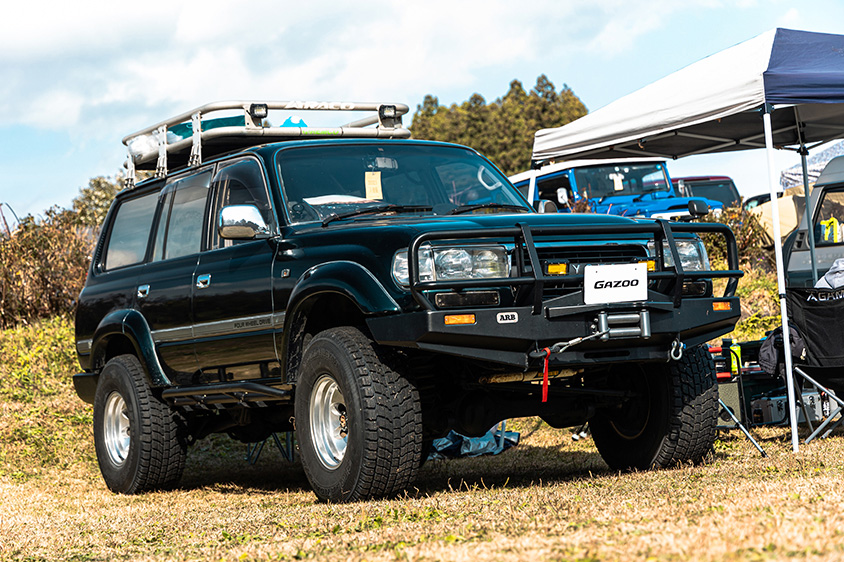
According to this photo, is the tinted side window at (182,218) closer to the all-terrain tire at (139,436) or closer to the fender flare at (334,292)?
the all-terrain tire at (139,436)

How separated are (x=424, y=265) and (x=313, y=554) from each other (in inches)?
62.9

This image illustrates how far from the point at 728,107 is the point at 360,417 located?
360cm

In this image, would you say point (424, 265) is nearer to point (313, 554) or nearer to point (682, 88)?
point (313, 554)

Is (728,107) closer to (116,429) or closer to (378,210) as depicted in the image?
(378,210)

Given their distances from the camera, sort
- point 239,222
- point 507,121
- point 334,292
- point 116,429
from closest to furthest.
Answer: point 334,292, point 239,222, point 116,429, point 507,121

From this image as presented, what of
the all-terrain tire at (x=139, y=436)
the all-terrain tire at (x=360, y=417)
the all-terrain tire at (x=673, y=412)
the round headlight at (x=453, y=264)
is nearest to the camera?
the round headlight at (x=453, y=264)

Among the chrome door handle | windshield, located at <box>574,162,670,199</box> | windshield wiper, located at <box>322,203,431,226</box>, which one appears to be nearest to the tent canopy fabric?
windshield wiper, located at <box>322,203,431,226</box>

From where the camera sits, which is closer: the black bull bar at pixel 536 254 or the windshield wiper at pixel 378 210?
the black bull bar at pixel 536 254

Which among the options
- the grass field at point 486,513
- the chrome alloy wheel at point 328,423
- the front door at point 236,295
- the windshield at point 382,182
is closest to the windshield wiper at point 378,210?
the windshield at point 382,182

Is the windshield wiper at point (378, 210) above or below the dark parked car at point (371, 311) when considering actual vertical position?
above

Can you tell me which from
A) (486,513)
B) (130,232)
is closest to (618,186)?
(130,232)

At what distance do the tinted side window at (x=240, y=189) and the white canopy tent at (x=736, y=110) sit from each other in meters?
3.17

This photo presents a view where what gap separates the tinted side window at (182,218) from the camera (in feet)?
23.7

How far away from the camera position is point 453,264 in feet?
17.2
